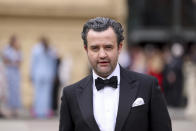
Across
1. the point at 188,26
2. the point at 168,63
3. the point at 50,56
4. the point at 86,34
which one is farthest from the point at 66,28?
the point at 188,26

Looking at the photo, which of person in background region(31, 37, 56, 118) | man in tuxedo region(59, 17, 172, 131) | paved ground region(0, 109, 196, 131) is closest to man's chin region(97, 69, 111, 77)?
man in tuxedo region(59, 17, 172, 131)

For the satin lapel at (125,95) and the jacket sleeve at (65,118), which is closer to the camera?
the satin lapel at (125,95)

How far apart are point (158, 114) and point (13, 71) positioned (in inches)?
407

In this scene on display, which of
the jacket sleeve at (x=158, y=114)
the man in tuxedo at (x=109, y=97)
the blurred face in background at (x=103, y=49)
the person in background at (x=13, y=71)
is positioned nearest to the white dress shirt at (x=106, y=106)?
the man in tuxedo at (x=109, y=97)

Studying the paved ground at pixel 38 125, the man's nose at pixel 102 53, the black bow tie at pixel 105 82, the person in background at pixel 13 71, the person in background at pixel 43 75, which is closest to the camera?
the man's nose at pixel 102 53

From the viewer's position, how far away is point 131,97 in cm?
387

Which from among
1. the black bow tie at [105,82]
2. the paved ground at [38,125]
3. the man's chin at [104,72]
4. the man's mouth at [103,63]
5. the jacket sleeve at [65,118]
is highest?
the man's mouth at [103,63]

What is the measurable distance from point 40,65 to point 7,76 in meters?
0.83

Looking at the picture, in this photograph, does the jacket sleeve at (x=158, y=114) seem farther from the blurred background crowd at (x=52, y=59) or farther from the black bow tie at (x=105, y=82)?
the blurred background crowd at (x=52, y=59)

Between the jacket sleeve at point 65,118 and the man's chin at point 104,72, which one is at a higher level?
the man's chin at point 104,72

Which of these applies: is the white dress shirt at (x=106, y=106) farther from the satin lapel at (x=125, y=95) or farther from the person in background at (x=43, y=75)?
the person in background at (x=43, y=75)

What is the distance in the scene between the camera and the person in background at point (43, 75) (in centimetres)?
1390

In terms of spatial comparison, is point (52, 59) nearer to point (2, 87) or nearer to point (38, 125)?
point (2, 87)

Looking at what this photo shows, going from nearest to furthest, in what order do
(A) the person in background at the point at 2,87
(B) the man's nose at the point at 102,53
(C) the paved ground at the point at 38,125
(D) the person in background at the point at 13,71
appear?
(B) the man's nose at the point at 102,53 < (C) the paved ground at the point at 38,125 < (A) the person in background at the point at 2,87 < (D) the person in background at the point at 13,71
